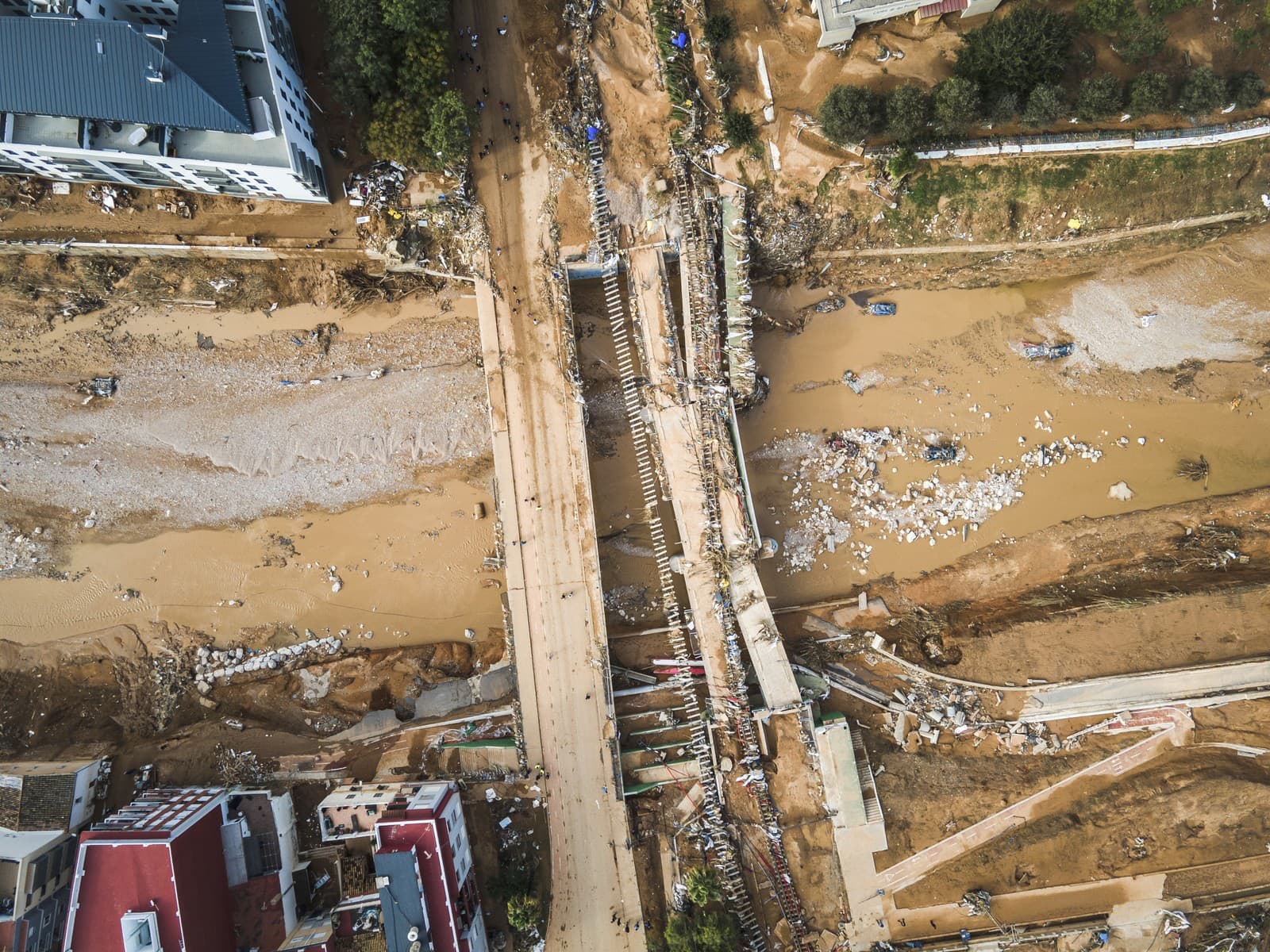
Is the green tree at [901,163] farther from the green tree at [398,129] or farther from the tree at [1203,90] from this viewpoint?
the green tree at [398,129]

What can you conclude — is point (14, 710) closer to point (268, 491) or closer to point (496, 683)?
point (268, 491)

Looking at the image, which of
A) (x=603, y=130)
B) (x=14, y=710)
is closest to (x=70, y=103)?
(x=603, y=130)

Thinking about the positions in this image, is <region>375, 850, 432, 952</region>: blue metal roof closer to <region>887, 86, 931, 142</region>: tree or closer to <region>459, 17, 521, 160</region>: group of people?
<region>459, 17, 521, 160</region>: group of people

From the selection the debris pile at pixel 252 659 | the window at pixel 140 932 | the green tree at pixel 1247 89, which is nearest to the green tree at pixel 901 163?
the green tree at pixel 1247 89

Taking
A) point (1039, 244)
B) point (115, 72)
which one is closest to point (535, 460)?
point (115, 72)

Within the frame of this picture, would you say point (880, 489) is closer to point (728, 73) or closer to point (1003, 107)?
→ point (1003, 107)
